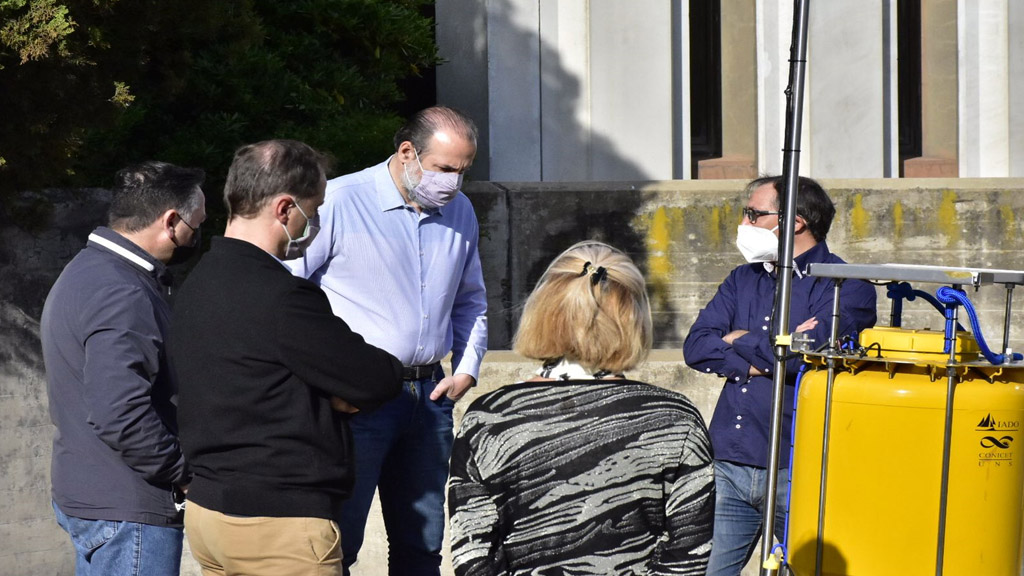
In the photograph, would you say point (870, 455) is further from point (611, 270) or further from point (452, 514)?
point (452, 514)

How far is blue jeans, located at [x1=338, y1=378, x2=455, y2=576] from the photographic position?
3719mm

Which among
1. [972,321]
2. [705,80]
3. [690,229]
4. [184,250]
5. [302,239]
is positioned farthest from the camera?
[705,80]

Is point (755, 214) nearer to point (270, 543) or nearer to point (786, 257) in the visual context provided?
point (786, 257)

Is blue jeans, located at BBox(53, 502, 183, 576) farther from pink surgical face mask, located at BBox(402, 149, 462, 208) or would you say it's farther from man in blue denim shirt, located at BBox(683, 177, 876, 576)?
man in blue denim shirt, located at BBox(683, 177, 876, 576)

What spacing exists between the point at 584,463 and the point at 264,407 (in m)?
0.73

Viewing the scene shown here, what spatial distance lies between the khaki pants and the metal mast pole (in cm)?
114

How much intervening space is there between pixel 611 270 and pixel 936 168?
335 inches

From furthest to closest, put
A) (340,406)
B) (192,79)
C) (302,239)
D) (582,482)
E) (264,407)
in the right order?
(192,79) → (302,239) → (340,406) → (264,407) → (582,482)

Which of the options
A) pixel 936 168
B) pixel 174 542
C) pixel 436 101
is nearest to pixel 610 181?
pixel 436 101

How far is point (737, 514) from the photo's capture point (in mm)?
3846

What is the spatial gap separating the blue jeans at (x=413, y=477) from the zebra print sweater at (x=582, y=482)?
1212 mm

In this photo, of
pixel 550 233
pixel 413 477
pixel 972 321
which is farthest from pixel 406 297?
pixel 550 233

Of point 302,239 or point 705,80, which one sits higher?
point 705,80

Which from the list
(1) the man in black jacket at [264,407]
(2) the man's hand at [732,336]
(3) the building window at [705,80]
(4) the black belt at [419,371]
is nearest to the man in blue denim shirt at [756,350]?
(2) the man's hand at [732,336]
